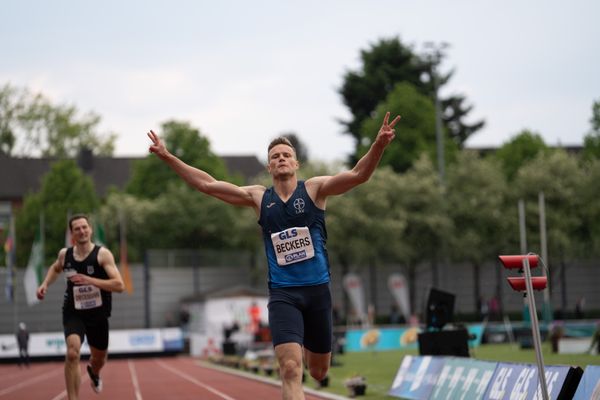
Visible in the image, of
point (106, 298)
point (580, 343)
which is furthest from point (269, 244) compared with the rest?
point (580, 343)

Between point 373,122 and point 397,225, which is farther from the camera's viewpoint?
point 373,122

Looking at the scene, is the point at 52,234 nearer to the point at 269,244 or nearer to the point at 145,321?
the point at 145,321

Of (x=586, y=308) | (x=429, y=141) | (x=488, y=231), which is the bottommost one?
(x=586, y=308)

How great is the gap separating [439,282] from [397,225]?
8.20m

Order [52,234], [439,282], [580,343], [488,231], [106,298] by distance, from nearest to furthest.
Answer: [106,298] → [580,343] → [488,231] → [439,282] → [52,234]

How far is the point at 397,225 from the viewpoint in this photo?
198 ft

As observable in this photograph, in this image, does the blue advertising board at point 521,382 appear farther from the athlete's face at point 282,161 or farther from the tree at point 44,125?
the tree at point 44,125

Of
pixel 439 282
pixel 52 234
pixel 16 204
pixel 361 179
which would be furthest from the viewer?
pixel 16 204

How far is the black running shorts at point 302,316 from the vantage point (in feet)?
28.6

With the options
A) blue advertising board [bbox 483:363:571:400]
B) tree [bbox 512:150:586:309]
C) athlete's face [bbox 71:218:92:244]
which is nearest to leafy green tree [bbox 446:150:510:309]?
tree [bbox 512:150:586:309]

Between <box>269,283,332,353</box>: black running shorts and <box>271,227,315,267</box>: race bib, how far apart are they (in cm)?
23

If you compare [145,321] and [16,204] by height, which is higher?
[16,204]

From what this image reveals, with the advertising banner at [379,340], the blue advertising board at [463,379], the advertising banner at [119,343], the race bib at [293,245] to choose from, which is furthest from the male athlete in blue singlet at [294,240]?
the advertising banner at [119,343]

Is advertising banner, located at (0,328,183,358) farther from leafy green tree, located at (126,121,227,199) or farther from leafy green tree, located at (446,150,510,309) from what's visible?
leafy green tree, located at (126,121,227,199)
